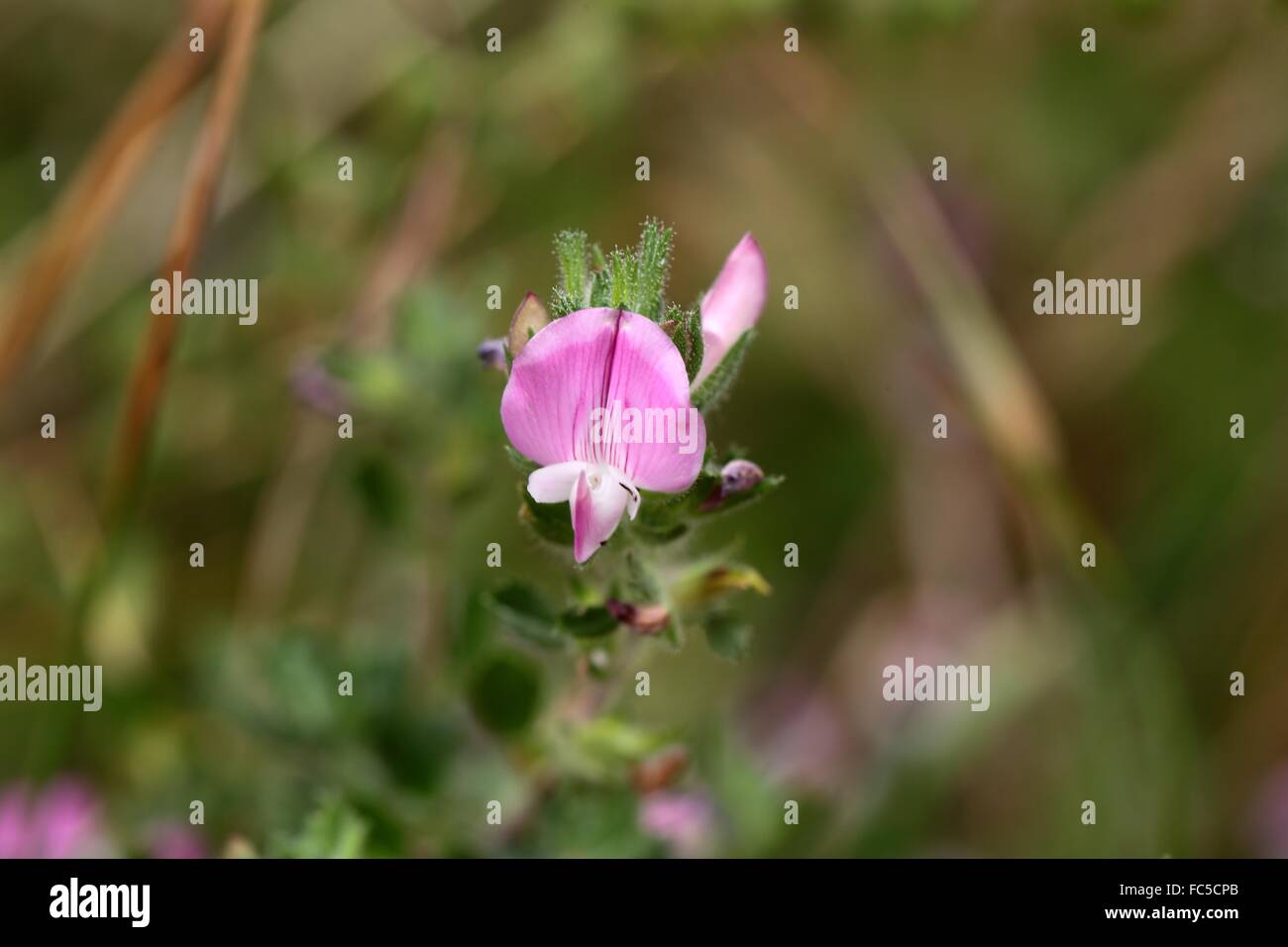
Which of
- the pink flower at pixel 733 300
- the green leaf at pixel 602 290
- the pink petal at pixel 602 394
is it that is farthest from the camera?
the pink flower at pixel 733 300

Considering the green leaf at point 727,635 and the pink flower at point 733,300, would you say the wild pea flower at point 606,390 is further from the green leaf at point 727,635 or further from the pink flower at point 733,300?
the green leaf at point 727,635

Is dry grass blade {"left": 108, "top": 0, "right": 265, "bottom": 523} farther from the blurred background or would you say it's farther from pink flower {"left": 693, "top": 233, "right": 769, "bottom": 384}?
pink flower {"left": 693, "top": 233, "right": 769, "bottom": 384}

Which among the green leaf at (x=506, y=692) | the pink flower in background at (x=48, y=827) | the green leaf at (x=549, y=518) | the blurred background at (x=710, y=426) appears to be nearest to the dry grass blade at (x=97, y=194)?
the blurred background at (x=710, y=426)

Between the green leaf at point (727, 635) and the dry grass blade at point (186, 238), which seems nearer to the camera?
the green leaf at point (727, 635)

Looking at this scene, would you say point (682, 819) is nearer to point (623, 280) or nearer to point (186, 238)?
point (623, 280)

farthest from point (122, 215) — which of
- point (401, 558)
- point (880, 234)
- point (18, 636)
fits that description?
point (880, 234)

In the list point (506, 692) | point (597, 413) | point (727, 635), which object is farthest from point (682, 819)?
point (597, 413)
